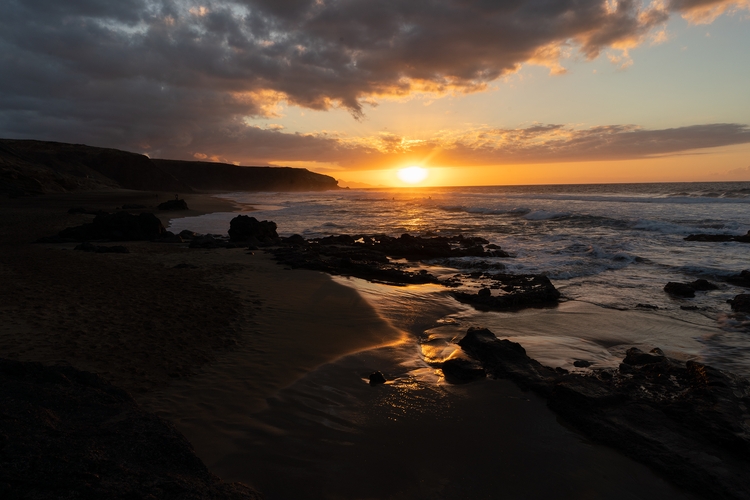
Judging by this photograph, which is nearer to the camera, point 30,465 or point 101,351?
point 30,465

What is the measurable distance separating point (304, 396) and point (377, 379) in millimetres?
961

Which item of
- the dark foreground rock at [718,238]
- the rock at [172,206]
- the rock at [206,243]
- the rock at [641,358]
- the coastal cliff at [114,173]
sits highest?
the coastal cliff at [114,173]

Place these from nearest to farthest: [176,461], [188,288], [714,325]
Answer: [176,461] < [714,325] < [188,288]

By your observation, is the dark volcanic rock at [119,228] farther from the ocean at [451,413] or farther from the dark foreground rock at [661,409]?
the dark foreground rock at [661,409]

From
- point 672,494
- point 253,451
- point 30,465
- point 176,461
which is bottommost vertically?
point 672,494

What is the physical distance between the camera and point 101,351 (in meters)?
5.17

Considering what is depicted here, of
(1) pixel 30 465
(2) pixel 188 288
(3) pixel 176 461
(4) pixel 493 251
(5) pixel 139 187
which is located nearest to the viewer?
(1) pixel 30 465

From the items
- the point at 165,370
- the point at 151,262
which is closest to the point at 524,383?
the point at 165,370

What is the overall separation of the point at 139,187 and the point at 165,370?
94855mm

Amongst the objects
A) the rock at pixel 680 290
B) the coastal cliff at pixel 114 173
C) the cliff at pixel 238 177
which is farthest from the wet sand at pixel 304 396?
the cliff at pixel 238 177

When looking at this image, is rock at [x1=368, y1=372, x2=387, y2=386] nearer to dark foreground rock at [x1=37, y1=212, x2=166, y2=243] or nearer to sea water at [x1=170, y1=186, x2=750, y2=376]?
sea water at [x1=170, y1=186, x2=750, y2=376]

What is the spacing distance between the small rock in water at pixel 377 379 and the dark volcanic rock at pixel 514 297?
171 inches

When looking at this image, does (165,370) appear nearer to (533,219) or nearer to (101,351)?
(101,351)

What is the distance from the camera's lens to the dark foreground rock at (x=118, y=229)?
16344 millimetres
